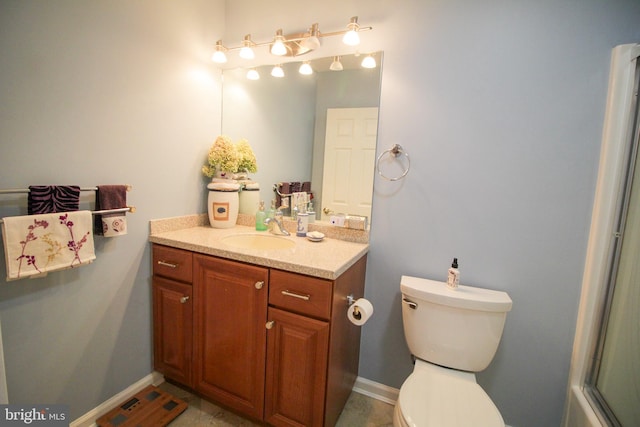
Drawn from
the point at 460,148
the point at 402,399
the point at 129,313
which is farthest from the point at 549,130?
the point at 129,313

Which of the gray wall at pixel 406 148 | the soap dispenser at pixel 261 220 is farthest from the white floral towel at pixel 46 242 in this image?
the soap dispenser at pixel 261 220

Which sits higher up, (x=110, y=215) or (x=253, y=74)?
(x=253, y=74)

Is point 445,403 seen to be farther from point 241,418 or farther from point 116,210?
point 116,210

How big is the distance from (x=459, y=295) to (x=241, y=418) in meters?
1.28

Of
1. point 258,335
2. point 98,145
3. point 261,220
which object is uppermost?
point 98,145

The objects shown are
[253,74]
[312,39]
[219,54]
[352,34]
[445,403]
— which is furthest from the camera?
[253,74]

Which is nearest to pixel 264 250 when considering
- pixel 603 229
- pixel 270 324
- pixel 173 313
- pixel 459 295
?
pixel 270 324

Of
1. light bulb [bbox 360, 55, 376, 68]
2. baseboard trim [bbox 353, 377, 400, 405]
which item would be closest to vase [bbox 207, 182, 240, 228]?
light bulb [bbox 360, 55, 376, 68]

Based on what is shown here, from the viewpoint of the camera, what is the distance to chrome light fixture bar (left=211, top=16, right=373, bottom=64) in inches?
58.6

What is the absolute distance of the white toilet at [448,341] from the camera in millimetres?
→ 1125

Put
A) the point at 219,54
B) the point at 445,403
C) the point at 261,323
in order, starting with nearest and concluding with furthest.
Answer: the point at 445,403 → the point at 261,323 → the point at 219,54

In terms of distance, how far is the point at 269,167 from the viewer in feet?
6.51

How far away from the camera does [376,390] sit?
1.69 metres

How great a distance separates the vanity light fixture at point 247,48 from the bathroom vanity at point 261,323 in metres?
1.12
